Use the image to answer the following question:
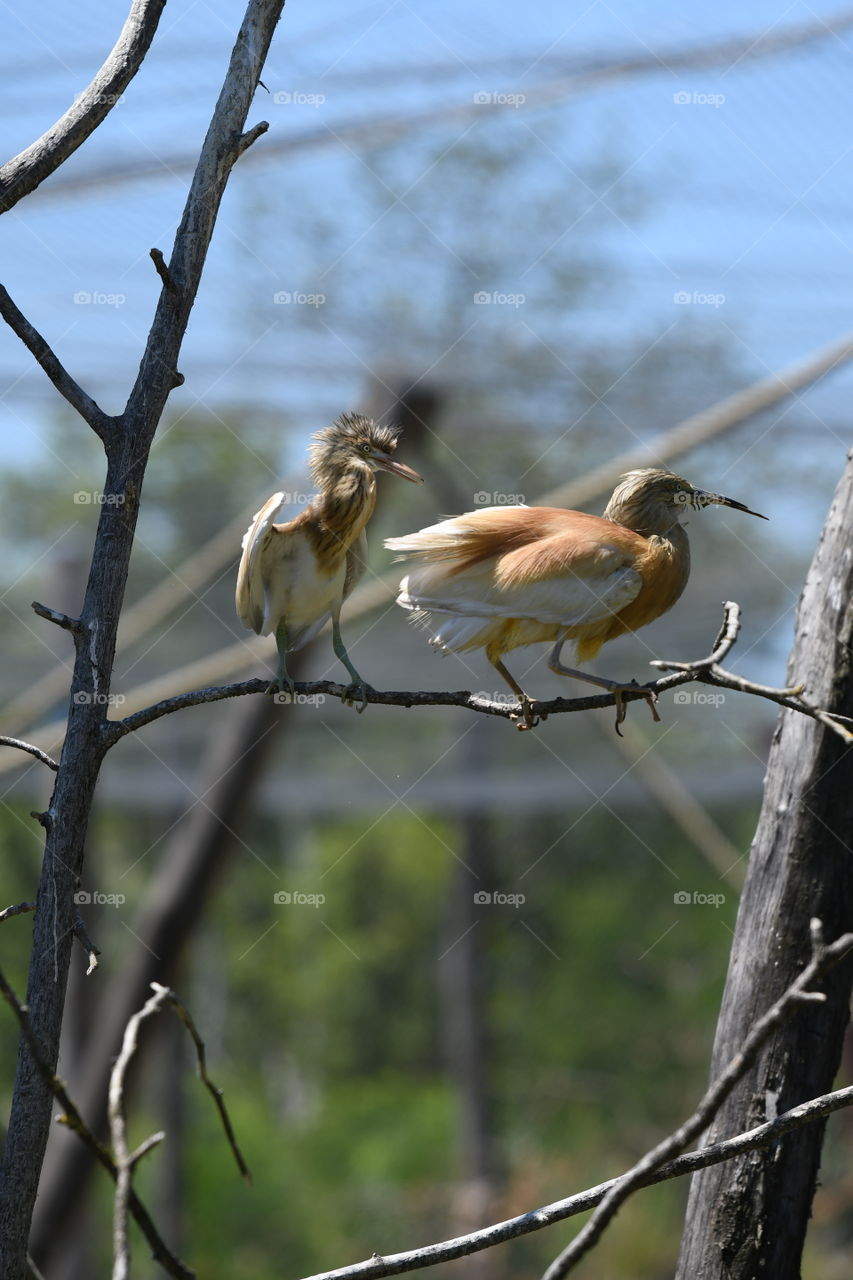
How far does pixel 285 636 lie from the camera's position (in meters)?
1.85

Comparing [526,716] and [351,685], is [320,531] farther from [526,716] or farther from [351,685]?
[526,716]

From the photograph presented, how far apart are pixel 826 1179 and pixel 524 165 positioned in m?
7.06

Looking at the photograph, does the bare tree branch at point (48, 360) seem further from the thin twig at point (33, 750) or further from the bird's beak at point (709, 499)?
the bird's beak at point (709, 499)

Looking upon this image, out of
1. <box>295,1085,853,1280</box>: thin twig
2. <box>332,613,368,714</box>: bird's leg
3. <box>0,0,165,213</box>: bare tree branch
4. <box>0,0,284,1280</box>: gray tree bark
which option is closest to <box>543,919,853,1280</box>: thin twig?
<box>295,1085,853,1280</box>: thin twig

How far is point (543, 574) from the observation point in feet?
5.19

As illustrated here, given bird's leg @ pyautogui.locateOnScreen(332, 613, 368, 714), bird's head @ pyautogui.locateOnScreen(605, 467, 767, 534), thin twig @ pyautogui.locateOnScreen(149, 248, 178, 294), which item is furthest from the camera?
bird's head @ pyautogui.locateOnScreen(605, 467, 767, 534)

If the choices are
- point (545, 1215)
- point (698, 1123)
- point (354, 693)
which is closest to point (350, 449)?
point (354, 693)

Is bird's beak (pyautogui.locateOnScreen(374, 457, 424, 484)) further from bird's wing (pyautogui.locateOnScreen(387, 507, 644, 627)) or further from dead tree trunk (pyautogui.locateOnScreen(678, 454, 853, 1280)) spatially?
dead tree trunk (pyautogui.locateOnScreen(678, 454, 853, 1280))

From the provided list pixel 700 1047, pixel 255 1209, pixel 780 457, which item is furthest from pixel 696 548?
pixel 255 1209

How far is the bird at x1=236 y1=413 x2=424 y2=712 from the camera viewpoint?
1.75m

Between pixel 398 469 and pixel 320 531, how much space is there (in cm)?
15

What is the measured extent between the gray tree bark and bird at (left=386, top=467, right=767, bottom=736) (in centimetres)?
49

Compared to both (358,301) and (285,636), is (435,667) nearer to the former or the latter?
(358,301)

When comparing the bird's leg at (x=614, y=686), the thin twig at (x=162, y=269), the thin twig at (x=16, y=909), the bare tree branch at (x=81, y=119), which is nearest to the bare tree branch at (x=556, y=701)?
the bird's leg at (x=614, y=686)
